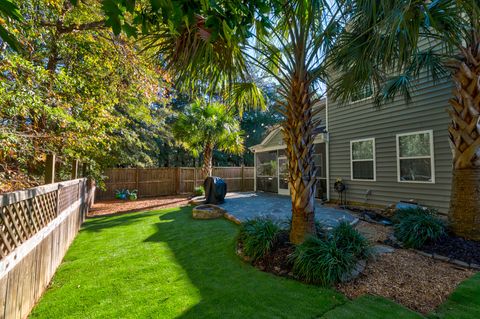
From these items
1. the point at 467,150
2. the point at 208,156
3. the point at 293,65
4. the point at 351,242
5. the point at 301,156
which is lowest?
the point at 351,242

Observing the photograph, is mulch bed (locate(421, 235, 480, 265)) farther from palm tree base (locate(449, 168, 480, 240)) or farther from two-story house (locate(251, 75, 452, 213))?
two-story house (locate(251, 75, 452, 213))

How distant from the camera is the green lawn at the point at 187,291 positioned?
2691 mm

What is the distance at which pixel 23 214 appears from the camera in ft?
8.78

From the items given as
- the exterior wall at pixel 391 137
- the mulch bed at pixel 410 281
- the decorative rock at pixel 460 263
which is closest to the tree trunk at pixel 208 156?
the exterior wall at pixel 391 137

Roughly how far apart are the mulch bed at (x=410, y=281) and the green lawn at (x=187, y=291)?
14cm

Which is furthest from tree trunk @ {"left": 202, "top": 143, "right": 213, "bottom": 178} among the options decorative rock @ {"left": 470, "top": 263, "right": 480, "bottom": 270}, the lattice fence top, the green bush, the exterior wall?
decorative rock @ {"left": 470, "top": 263, "right": 480, "bottom": 270}

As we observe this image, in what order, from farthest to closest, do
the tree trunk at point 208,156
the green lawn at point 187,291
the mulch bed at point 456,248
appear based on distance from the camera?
the tree trunk at point 208,156 < the mulch bed at point 456,248 < the green lawn at point 187,291

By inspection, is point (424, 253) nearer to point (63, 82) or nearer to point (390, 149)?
point (390, 149)

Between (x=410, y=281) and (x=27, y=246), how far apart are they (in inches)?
183

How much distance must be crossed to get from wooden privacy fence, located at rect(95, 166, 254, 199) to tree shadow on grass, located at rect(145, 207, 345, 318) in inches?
390

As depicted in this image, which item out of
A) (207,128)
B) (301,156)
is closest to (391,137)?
(301,156)

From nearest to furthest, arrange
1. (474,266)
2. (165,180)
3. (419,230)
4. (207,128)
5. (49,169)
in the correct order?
(474,266) < (49,169) < (419,230) < (207,128) < (165,180)

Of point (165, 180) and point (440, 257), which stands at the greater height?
point (165, 180)

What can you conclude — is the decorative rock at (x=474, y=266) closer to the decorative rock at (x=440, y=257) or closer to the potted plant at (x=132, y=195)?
the decorative rock at (x=440, y=257)
